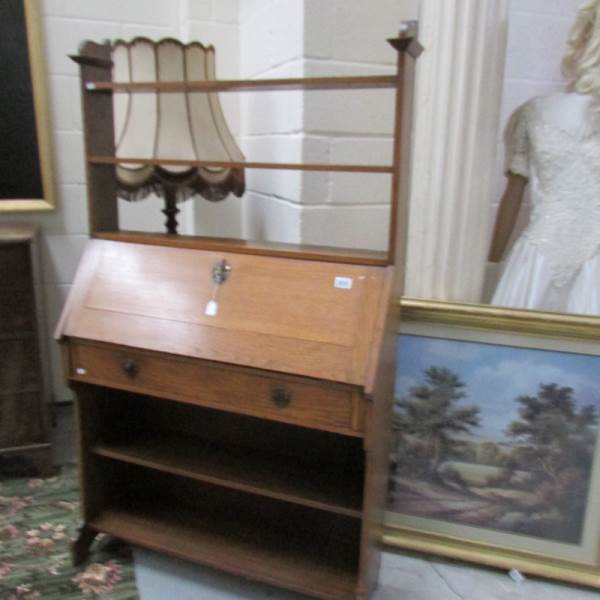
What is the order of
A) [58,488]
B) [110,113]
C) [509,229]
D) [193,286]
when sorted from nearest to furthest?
[193,286] < [110,113] < [509,229] < [58,488]

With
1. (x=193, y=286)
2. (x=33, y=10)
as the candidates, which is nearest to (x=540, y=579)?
(x=193, y=286)

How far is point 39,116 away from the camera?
193cm

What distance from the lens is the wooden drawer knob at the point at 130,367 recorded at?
4.36 ft

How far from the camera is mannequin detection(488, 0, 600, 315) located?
1536mm

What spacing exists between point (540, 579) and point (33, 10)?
7.29 ft

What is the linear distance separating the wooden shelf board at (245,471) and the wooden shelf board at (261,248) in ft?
1.78

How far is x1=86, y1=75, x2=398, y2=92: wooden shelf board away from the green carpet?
1.20 meters

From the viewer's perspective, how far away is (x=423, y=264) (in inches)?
62.1

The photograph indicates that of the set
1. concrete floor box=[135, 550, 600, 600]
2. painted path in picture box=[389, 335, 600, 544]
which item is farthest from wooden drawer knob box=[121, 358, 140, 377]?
painted path in picture box=[389, 335, 600, 544]

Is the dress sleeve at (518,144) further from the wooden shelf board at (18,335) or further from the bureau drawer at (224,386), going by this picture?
the wooden shelf board at (18,335)

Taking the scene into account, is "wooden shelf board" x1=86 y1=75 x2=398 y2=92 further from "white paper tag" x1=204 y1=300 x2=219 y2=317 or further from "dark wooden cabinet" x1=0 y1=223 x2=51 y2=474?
"dark wooden cabinet" x1=0 y1=223 x2=51 y2=474

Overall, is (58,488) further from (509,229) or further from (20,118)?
(509,229)

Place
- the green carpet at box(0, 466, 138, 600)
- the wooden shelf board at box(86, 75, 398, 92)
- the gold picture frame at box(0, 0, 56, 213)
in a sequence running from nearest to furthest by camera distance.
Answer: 1. the wooden shelf board at box(86, 75, 398, 92)
2. the green carpet at box(0, 466, 138, 600)
3. the gold picture frame at box(0, 0, 56, 213)

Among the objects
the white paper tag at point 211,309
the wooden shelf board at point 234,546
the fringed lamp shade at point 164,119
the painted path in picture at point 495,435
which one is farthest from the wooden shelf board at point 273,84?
the wooden shelf board at point 234,546
